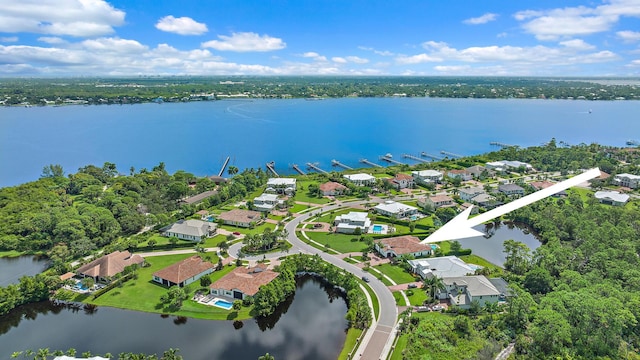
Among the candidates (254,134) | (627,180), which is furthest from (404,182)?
(254,134)

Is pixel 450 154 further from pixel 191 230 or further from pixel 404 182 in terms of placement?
pixel 191 230

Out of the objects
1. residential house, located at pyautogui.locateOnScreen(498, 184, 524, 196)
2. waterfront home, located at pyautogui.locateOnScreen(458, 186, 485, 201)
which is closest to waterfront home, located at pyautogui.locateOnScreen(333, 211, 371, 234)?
waterfront home, located at pyautogui.locateOnScreen(458, 186, 485, 201)

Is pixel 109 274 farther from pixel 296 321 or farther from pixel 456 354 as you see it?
pixel 456 354

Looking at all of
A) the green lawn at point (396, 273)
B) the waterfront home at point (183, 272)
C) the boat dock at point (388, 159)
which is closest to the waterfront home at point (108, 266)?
the waterfront home at point (183, 272)

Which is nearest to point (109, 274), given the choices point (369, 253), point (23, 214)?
point (23, 214)

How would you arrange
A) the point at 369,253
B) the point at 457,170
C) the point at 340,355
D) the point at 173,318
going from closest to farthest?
1. the point at 340,355
2. the point at 173,318
3. the point at 369,253
4. the point at 457,170

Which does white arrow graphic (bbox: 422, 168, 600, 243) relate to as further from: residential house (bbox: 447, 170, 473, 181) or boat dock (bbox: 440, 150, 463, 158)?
boat dock (bbox: 440, 150, 463, 158)
